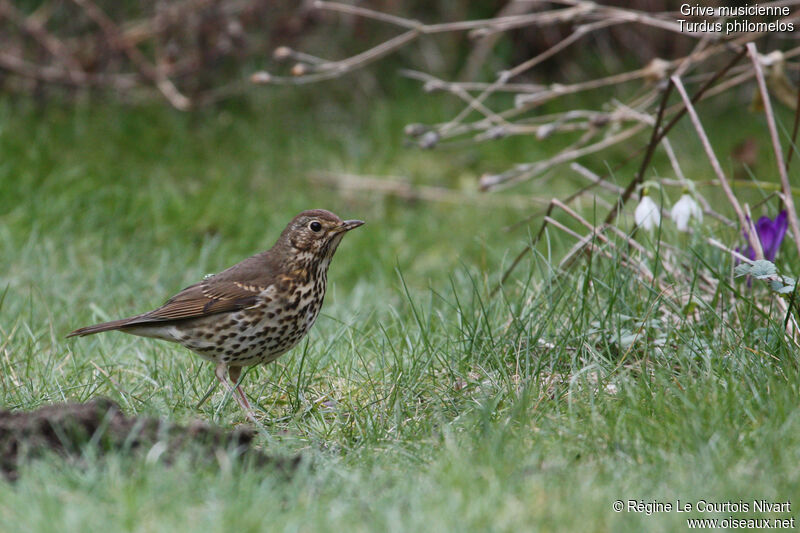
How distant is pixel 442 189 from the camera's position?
840cm

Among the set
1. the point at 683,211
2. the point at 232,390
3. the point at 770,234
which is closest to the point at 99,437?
the point at 232,390

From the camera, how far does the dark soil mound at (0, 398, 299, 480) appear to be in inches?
123

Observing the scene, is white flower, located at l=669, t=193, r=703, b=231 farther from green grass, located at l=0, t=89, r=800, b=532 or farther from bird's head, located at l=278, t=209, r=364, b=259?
bird's head, located at l=278, t=209, r=364, b=259

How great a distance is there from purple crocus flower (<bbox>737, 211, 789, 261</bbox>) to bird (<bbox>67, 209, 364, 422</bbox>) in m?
1.91

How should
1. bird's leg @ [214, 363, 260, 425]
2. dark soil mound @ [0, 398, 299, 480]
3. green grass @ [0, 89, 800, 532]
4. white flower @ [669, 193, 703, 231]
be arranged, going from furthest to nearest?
white flower @ [669, 193, 703, 231]
bird's leg @ [214, 363, 260, 425]
dark soil mound @ [0, 398, 299, 480]
green grass @ [0, 89, 800, 532]

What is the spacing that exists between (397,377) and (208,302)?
0.94 metres

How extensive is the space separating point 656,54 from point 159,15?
462 centimetres

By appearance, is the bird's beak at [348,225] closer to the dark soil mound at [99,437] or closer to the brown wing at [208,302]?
the brown wing at [208,302]

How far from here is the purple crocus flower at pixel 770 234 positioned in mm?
4695

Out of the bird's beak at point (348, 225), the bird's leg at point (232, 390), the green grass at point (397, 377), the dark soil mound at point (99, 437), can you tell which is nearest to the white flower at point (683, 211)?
the green grass at point (397, 377)

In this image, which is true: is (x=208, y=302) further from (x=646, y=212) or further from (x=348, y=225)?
(x=646, y=212)

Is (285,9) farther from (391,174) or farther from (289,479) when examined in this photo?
(289,479)

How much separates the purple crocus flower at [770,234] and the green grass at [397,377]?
19 centimetres

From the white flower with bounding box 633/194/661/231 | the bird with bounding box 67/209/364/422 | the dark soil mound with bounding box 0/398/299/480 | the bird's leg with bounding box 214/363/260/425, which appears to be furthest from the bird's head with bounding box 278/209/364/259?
the dark soil mound with bounding box 0/398/299/480
